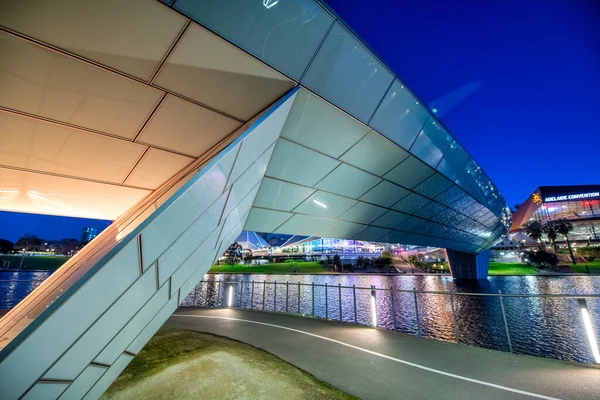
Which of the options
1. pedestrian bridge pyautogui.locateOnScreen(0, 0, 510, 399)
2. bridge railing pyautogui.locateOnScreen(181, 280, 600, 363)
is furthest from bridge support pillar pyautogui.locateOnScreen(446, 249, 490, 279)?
pedestrian bridge pyautogui.locateOnScreen(0, 0, 510, 399)

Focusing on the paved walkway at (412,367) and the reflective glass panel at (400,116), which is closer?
the paved walkway at (412,367)

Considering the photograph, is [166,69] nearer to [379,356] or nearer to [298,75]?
[298,75]

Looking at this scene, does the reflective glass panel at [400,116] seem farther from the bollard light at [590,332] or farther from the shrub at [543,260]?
the shrub at [543,260]

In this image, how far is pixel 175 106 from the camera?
14.1 ft

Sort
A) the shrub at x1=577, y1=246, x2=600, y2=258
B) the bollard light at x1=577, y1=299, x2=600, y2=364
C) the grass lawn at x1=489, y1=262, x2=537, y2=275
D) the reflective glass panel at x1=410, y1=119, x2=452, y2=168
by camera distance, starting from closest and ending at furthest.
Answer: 1. the bollard light at x1=577, y1=299, x2=600, y2=364
2. the reflective glass panel at x1=410, y1=119, x2=452, y2=168
3. the grass lawn at x1=489, y1=262, x2=537, y2=275
4. the shrub at x1=577, y1=246, x2=600, y2=258

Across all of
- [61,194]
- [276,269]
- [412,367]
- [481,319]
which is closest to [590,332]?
[412,367]

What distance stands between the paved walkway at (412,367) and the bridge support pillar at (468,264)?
36.6 metres

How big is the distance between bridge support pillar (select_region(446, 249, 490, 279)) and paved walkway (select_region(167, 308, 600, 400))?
36.6m

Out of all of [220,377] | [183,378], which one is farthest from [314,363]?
[183,378]

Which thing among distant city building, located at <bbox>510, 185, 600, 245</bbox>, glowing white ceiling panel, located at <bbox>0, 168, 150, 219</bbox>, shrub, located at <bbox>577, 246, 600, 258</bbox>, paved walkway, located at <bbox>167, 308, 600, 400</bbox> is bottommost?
paved walkway, located at <bbox>167, 308, 600, 400</bbox>

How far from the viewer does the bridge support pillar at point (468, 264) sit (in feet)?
124

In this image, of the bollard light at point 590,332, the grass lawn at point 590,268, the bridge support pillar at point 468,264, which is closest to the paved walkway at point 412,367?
the bollard light at point 590,332

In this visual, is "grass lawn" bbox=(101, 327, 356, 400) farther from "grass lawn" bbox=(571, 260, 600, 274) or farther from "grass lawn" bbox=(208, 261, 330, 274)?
"grass lawn" bbox=(571, 260, 600, 274)

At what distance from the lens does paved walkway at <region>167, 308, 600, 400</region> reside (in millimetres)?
4473
